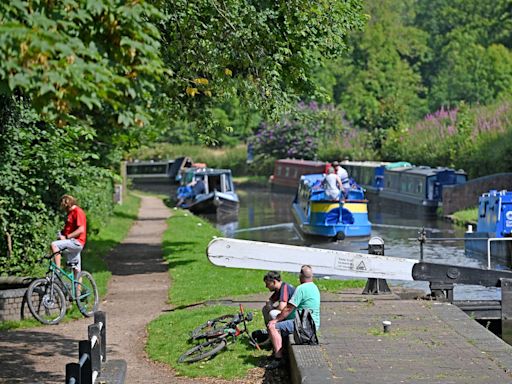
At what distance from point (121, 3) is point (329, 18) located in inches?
314

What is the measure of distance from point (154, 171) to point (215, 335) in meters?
66.1

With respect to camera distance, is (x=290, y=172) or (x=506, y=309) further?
(x=290, y=172)

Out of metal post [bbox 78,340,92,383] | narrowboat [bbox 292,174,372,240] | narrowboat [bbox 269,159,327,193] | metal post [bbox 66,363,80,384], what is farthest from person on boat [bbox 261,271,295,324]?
narrowboat [bbox 269,159,327,193]

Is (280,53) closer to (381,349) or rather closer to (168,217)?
(381,349)

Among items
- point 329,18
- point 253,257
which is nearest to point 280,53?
point 329,18

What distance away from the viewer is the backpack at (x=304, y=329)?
1170 centimetres

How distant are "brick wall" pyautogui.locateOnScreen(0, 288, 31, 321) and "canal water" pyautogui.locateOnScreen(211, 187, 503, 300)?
8.08 meters

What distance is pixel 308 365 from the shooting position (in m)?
10.6

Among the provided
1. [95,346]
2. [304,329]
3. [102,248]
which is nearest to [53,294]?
[304,329]

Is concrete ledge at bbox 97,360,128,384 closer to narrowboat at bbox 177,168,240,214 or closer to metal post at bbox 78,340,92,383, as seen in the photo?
metal post at bbox 78,340,92,383

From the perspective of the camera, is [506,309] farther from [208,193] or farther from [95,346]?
[208,193]

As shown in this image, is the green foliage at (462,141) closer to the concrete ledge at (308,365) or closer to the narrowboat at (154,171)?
the narrowboat at (154,171)

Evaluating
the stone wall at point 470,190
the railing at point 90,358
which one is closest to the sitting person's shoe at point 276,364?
the railing at point 90,358

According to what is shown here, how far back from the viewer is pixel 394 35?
332 ft
